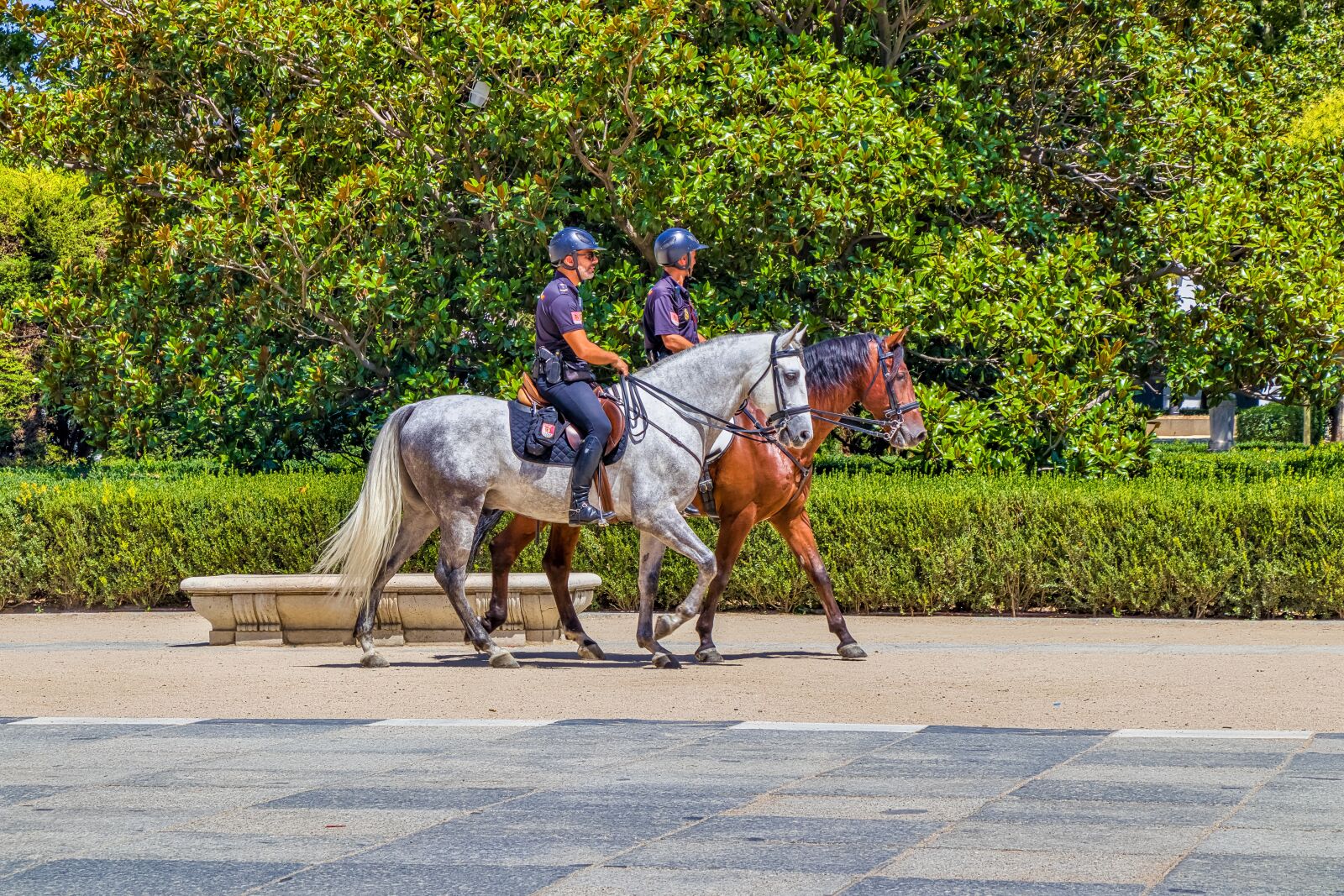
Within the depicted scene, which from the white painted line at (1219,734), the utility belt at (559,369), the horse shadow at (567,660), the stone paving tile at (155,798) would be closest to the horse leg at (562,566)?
the horse shadow at (567,660)

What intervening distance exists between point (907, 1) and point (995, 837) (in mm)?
13368

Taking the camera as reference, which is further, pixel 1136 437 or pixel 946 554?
pixel 1136 437

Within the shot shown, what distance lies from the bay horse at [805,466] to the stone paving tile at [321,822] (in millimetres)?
5318

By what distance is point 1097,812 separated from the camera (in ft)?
21.9

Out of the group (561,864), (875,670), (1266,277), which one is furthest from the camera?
(1266,277)

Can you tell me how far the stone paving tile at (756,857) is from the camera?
584 centimetres

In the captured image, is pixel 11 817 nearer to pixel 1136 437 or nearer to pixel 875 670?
pixel 875 670

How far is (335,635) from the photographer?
13.9 m

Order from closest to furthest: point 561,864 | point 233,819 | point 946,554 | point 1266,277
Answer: point 561,864 → point 233,819 → point 946,554 → point 1266,277

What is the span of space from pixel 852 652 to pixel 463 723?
147 inches

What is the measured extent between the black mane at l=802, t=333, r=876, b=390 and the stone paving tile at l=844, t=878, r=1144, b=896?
6.94 metres

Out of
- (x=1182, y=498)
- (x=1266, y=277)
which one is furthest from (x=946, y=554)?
(x=1266, y=277)

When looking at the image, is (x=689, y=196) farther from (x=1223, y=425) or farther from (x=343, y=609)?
(x=1223, y=425)

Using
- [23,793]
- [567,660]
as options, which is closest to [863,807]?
[23,793]
